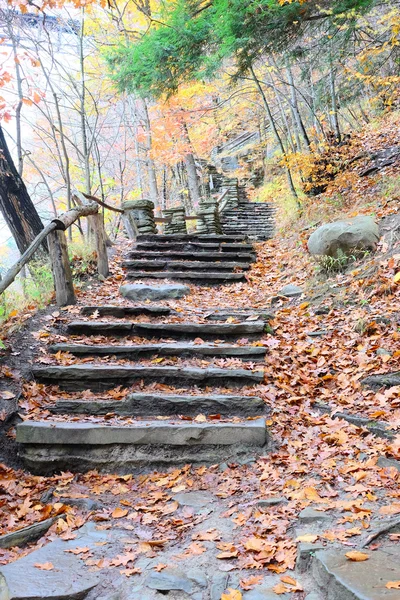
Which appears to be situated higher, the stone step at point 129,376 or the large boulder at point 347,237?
the large boulder at point 347,237

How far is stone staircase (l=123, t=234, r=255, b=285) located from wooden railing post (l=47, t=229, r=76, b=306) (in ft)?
7.07

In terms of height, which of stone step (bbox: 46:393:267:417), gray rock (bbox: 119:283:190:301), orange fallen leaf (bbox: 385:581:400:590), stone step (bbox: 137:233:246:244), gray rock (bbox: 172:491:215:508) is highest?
stone step (bbox: 137:233:246:244)

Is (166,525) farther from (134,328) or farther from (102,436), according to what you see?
(134,328)

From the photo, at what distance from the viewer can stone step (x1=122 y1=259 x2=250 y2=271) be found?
8102 millimetres

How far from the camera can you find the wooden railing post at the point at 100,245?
7.09m

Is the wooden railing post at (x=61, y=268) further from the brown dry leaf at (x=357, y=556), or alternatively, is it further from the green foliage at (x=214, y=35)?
the brown dry leaf at (x=357, y=556)

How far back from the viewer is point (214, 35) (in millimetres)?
7055

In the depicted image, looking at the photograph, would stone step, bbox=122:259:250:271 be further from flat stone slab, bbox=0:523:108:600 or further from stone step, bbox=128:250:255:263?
flat stone slab, bbox=0:523:108:600

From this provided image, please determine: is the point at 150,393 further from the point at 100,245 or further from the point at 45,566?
the point at 100,245

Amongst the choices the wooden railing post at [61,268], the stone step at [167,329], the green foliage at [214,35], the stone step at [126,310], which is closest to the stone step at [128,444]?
the stone step at [167,329]

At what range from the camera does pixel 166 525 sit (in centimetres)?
262

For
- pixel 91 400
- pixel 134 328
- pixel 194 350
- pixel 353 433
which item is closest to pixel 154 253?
pixel 134 328

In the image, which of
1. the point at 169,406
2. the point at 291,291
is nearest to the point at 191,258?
the point at 291,291

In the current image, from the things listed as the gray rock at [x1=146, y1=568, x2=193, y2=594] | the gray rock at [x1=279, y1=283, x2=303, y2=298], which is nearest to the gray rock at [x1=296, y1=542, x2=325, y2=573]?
the gray rock at [x1=146, y1=568, x2=193, y2=594]
